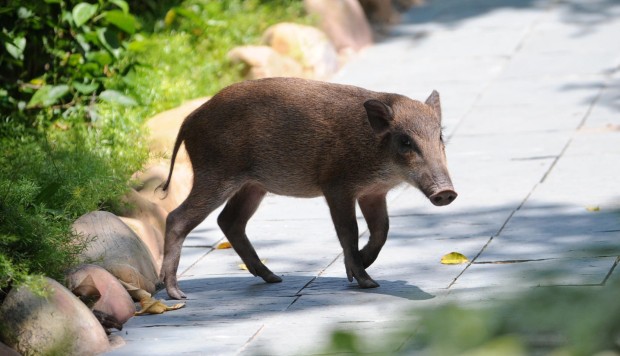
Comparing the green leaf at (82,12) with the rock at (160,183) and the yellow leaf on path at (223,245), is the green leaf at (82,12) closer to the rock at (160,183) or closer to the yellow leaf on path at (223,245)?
the rock at (160,183)

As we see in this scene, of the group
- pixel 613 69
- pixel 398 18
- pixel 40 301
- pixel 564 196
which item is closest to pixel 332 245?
pixel 564 196

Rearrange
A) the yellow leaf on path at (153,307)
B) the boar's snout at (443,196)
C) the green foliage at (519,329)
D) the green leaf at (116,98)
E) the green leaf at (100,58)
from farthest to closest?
the green leaf at (100,58) < the green leaf at (116,98) < the yellow leaf on path at (153,307) < the boar's snout at (443,196) < the green foliage at (519,329)

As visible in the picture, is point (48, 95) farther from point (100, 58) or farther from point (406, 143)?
point (406, 143)

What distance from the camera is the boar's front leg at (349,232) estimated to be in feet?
20.8

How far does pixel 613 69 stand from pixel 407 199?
4.14 metres

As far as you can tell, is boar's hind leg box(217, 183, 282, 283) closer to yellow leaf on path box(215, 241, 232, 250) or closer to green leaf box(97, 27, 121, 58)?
yellow leaf on path box(215, 241, 232, 250)

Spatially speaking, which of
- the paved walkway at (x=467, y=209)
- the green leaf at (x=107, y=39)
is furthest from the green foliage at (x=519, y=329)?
the green leaf at (x=107, y=39)

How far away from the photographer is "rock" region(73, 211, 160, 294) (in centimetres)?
643

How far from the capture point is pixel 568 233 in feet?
22.9

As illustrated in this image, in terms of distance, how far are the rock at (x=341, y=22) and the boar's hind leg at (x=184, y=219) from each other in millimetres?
6812

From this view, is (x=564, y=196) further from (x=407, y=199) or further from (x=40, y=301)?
(x=40, y=301)

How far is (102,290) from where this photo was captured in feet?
19.8

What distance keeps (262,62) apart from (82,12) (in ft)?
7.62

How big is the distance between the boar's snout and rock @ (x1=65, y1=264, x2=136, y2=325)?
6.02 ft
